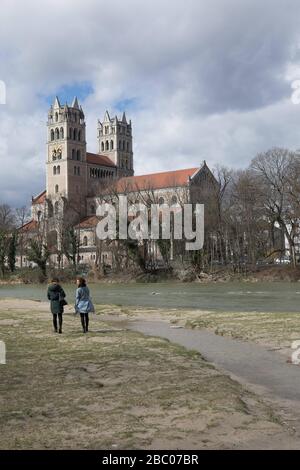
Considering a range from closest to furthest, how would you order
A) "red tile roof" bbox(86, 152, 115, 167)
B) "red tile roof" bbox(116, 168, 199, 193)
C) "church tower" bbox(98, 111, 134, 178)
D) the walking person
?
the walking person, "red tile roof" bbox(116, 168, 199, 193), "red tile roof" bbox(86, 152, 115, 167), "church tower" bbox(98, 111, 134, 178)

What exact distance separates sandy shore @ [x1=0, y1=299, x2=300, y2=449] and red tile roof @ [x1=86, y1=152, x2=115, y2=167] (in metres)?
163

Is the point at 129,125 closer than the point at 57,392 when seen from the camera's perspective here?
No

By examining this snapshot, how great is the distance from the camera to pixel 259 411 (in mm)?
8953

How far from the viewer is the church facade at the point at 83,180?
104875 mm

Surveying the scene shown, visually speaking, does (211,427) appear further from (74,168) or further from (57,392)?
(74,168)

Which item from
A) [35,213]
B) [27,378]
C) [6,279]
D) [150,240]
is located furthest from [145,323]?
[35,213]

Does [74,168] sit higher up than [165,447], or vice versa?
[74,168]

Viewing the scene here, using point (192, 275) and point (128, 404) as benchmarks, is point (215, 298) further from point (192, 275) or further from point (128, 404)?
point (128, 404)

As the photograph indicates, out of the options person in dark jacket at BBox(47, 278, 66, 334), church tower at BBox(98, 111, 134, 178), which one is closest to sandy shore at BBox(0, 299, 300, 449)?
person in dark jacket at BBox(47, 278, 66, 334)

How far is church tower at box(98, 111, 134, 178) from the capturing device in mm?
188250

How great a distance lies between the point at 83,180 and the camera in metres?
169

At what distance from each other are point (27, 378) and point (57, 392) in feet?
4.92

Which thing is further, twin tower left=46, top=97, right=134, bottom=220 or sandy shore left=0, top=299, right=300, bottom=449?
twin tower left=46, top=97, right=134, bottom=220

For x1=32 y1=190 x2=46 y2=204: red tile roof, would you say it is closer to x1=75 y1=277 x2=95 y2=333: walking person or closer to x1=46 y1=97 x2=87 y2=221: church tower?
x1=46 y1=97 x2=87 y2=221: church tower
